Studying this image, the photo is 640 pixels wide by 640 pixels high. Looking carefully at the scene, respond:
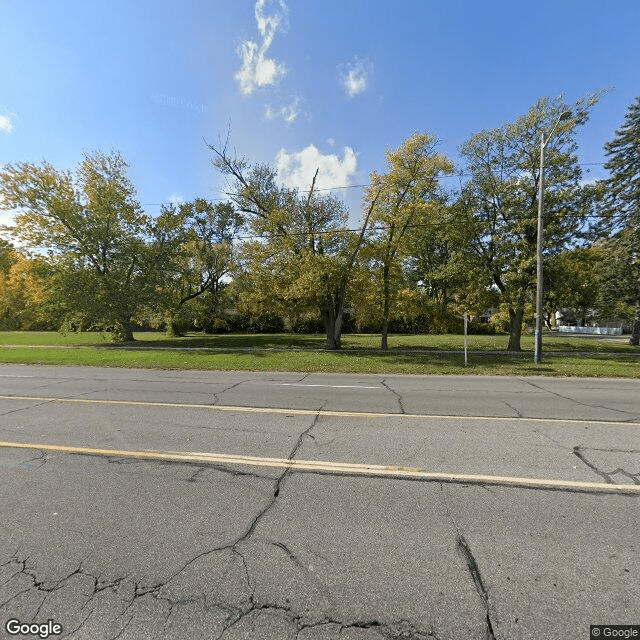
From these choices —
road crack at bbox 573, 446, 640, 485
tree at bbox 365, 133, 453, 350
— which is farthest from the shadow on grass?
road crack at bbox 573, 446, 640, 485

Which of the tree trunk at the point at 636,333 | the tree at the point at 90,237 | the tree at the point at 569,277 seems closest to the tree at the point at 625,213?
the tree trunk at the point at 636,333

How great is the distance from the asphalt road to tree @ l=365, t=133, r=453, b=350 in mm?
12385

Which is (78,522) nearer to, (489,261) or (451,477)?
(451,477)

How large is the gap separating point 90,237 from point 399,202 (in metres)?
19.8

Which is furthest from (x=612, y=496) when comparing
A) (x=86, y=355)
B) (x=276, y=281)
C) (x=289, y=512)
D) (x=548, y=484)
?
(x=86, y=355)

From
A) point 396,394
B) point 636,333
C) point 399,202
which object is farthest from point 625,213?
point 396,394

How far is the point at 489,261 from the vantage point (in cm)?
1881

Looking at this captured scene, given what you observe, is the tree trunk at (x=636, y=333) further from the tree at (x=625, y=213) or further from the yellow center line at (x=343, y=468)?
the yellow center line at (x=343, y=468)

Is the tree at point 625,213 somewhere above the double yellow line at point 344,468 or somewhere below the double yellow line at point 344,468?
above

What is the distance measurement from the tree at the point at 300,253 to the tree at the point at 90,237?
864 cm

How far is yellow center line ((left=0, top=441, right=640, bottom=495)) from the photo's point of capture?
3.55 meters

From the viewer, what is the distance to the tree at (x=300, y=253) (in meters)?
16.3

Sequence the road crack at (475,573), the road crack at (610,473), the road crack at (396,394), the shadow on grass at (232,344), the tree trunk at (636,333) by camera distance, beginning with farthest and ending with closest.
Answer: the tree trunk at (636,333)
the shadow on grass at (232,344)
the road crack at (396,394)
the road crack at (610,473)
the road crack at (475,573)

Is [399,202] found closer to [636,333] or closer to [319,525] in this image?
[319,525]
